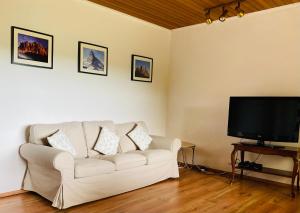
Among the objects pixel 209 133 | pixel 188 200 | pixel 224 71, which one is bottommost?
pixel 188 200

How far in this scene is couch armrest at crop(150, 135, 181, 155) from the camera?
405cm

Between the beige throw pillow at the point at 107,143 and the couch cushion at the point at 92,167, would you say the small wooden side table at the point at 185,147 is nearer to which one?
the beige throw pillow at the point at 107,143

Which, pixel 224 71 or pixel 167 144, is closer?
pixel 167 144

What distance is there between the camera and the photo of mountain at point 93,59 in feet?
12.9

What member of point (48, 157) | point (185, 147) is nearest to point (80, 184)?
point (48, 157)

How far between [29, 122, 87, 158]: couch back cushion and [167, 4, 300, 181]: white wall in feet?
7.24

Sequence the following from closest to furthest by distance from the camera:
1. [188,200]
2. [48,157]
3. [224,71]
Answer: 1. [48,157]
2. [188,200]
3. [224,71]

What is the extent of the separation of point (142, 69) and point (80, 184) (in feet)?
8.48

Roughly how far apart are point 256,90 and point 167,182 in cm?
202

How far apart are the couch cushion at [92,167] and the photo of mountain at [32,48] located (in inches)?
58.2

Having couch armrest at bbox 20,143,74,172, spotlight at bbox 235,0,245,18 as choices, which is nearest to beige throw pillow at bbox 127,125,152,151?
couch armrest at bbox 20,143,74,172

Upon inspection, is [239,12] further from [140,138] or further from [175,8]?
[140,138]

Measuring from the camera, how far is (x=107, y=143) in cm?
368

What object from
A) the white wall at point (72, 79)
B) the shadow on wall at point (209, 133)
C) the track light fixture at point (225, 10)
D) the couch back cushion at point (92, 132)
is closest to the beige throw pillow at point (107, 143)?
the couch back cushion at point (92, 132)
